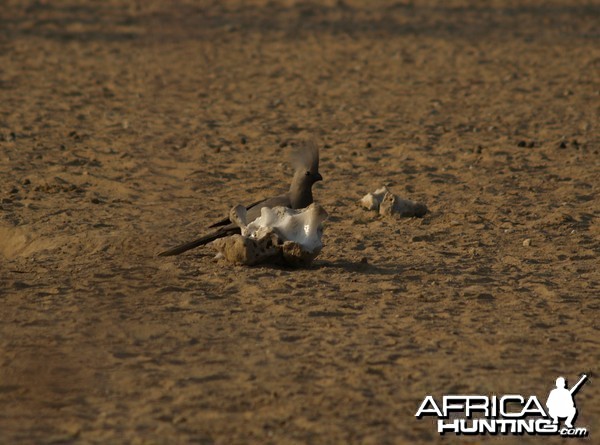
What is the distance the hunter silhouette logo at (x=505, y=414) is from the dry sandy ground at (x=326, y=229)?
0.23 feet

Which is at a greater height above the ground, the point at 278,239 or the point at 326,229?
the point at 278,239

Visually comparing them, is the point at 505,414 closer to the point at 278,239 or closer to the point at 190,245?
the point at 278,239

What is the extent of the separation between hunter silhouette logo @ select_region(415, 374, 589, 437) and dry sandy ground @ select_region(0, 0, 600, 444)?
0.07 m

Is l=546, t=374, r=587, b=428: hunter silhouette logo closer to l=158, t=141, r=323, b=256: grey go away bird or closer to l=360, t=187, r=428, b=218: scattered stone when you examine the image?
l=158, t=141, r=323, b=256: grey go away bird

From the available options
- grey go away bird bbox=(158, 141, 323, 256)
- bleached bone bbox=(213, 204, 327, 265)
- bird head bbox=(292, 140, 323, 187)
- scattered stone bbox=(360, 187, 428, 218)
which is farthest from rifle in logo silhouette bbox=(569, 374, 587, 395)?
scattered stone bbox=(360, 187, 428, 218)

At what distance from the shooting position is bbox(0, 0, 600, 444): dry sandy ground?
467cm

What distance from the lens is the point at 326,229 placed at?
7438 mm

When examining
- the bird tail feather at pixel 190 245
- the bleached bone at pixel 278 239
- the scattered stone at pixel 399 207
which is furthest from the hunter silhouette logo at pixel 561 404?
the scattered stone at pixel 399 207

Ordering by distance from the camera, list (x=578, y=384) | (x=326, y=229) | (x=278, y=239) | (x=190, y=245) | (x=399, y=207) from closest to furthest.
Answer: (x=578, y=384)
(x=278, y=239)
(x=190, y=245)
(x=326, y=229)
(x=399, y=207)

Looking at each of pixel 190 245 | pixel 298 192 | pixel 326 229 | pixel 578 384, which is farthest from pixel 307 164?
pixel 578 384

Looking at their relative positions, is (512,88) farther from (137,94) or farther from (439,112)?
(137,94)

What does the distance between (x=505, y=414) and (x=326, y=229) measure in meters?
3.08

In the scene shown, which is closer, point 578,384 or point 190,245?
point 578,384

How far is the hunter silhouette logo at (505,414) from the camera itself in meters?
4.40
